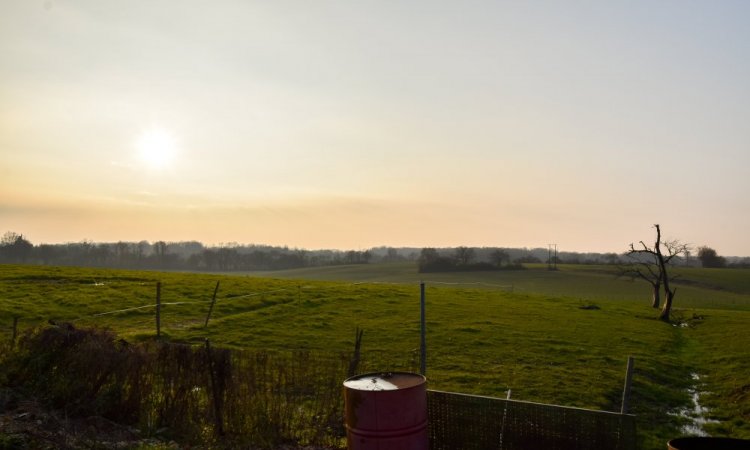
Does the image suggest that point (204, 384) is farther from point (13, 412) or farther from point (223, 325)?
point (223, 325)

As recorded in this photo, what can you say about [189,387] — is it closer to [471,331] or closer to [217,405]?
[217,405]

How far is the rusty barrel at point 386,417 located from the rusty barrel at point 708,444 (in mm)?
3030

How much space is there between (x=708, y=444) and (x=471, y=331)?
2311 cm

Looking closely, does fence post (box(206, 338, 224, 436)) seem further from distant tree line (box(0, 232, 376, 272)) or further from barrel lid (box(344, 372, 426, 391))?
distant tree line (box(0, 232, 376, 272))

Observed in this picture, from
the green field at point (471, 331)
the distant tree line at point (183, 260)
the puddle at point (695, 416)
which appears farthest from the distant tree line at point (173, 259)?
the puddle at point (695, 416)

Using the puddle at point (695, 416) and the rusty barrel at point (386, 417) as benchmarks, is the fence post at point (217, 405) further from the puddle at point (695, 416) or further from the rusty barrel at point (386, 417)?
the puddle at point (695, 416)

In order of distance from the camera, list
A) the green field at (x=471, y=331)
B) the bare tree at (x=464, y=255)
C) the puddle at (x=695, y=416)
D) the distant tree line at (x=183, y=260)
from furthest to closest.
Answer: the distant tree line at (x=183, y=260) < the bare tree at (x=464, y=255) < the green field at (x=471, y=331) < the puddle at (x=695, y=416)

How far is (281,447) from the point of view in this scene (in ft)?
30.1

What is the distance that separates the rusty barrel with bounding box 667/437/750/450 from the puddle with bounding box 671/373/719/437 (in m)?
7.04

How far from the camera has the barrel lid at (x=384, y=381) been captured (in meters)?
7.59

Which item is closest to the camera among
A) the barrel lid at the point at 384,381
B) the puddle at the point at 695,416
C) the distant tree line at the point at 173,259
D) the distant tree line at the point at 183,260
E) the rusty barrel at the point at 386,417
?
the rusty barrel at the point at 386,417

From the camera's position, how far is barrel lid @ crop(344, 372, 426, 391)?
7595 mm

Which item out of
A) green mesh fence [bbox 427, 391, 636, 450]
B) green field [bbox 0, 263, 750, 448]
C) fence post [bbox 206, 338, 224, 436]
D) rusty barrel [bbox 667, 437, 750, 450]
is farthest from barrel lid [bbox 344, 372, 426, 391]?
green field [bbox 0, 263, 750, 448]

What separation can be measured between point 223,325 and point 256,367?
19.1 metres
